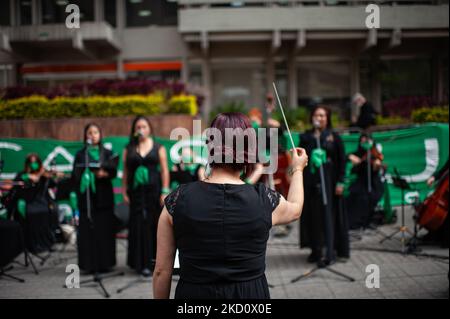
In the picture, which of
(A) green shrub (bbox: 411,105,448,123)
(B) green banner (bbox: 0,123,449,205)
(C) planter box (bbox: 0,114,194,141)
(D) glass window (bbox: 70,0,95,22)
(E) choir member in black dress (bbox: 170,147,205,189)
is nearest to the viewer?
(E) choir member in black dress (bbox: 170,147,205,189)

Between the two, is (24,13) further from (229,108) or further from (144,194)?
(144,194)

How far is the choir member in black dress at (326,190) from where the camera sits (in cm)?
671

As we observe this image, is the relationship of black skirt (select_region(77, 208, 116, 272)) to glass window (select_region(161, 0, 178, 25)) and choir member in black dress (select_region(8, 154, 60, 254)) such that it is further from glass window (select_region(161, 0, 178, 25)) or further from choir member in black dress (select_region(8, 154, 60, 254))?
glass window (select_region(161, 0, 178, 25))

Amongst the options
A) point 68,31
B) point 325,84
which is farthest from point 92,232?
point 325,84

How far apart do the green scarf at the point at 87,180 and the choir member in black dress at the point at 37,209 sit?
137 cm

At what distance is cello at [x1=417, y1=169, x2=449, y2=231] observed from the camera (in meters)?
7.06

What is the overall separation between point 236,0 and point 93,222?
11.7m

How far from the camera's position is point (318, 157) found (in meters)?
6.55

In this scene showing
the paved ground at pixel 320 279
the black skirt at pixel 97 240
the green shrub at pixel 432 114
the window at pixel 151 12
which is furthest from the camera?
the window at pixel 151 12

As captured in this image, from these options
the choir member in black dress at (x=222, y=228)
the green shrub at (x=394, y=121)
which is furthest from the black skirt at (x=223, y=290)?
the green shrub at (x=394, y=121)

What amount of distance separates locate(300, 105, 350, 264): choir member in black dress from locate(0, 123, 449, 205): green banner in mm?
3100

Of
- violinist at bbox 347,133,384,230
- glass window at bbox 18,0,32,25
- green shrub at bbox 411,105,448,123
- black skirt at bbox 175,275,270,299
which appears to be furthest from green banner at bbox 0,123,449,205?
glass window at bbox 18,0,32,25

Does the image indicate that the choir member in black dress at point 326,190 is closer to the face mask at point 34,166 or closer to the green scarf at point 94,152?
the green scarf at point 94,152
